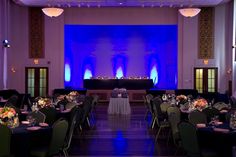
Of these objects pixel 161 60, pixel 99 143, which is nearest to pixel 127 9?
pixel 161 60

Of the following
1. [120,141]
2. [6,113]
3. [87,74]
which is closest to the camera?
[6,113]

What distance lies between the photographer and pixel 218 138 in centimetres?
714

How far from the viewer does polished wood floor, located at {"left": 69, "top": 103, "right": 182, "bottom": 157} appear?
9.64m

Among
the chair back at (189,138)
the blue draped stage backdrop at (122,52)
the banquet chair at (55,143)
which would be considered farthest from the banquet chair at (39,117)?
the blue draped stage backdrop at (122,52)

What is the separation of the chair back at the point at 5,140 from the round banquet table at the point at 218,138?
302cm

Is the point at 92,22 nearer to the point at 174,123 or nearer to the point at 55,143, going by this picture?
the point at 174,123

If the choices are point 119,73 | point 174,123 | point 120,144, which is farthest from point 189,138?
point 119,73

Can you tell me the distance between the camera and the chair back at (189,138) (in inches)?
278

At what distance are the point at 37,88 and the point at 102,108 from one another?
5497 mm

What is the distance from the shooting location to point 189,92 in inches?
847

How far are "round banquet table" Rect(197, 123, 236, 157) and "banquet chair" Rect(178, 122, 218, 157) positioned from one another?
148mm

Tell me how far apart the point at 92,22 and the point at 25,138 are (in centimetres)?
1848

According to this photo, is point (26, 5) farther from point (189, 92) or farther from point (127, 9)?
point (189, 92)

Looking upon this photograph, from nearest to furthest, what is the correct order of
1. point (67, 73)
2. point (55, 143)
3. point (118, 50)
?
point (55, 143) → point (67, 73) → point (118, 50)
